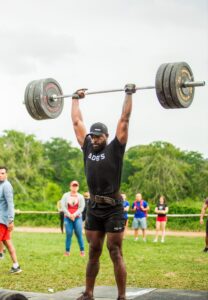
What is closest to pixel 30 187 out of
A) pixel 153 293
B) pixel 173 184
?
pixel 173 184

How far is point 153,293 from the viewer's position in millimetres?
6191

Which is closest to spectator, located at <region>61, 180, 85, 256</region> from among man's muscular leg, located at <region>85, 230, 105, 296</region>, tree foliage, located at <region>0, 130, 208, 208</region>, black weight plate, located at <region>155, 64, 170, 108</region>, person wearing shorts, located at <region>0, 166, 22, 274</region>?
person wearing shorts, located at <region>0, 166, 22, 274</region>

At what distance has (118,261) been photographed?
5375 millimetres

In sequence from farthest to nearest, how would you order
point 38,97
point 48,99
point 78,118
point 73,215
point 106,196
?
A: 1. point 73,215
2. point 48,99
3. point 38,97
4. point 78,118
5. point 106,196

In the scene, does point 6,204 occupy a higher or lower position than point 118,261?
higher

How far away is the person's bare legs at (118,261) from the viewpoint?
17.6 feet

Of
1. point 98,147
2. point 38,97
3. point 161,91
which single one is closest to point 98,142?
point 98,147

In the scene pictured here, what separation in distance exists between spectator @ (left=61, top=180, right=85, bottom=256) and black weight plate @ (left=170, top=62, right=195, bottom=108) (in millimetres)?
5128

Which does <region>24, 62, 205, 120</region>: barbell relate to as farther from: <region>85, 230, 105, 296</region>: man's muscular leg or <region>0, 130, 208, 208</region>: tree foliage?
<region>0, 130, 208, 208</region>: tree foliage

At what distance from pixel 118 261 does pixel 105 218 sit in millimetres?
451

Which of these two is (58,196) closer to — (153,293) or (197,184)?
(197,184)

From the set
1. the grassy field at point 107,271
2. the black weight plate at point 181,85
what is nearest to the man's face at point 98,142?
the black weight plate at point 181,85

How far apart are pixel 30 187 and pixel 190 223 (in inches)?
1587

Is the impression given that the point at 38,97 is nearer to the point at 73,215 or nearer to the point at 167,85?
the point at 167,85
